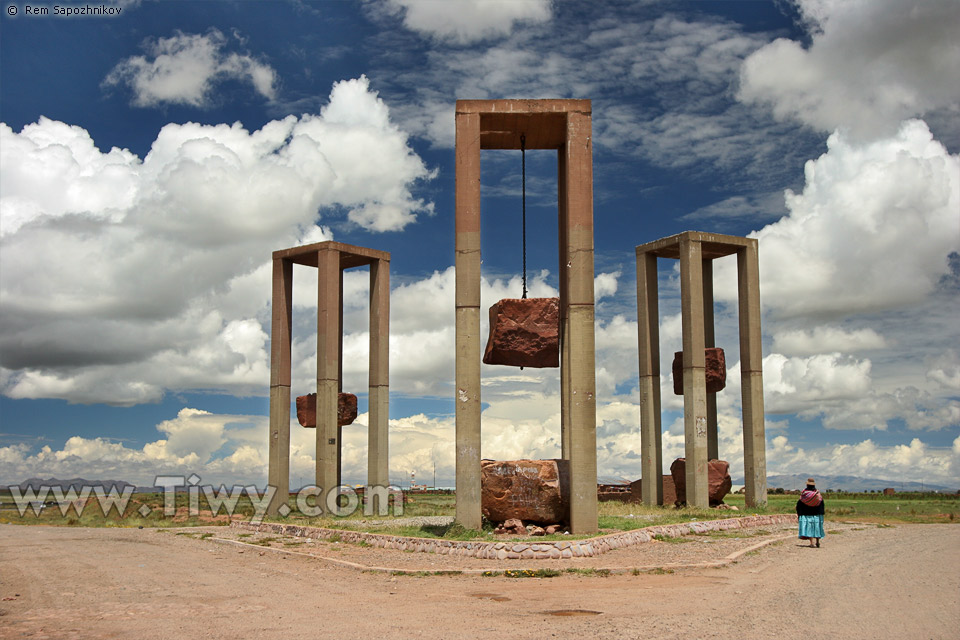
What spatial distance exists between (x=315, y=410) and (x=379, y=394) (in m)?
2.50

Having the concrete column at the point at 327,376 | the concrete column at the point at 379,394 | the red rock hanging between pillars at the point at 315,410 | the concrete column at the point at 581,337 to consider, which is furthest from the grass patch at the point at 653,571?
the concrete column at the point at 379,394

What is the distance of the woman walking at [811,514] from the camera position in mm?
15805

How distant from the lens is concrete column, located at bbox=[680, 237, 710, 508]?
1023 inches

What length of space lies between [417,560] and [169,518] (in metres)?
18.5

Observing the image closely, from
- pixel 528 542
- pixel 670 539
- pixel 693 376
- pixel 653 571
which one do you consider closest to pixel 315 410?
pixel 693 376

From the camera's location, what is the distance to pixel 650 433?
2827 centimetres

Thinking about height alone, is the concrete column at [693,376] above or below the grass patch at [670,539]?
above

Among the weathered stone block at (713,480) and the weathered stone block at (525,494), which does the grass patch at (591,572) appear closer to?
the weathered stone block at (525,494)

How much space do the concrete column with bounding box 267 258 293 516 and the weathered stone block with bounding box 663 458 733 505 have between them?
44.4ft

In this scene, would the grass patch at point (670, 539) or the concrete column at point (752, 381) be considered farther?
the concrete column at point (752, 381)

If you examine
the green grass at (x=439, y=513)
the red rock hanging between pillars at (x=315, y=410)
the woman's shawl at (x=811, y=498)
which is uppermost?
the red rock hanging between pillars at (x=315, y=410)

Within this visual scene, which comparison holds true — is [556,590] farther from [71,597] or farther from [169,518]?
[169,518]

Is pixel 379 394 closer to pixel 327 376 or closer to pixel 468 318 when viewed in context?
pixel 327 376

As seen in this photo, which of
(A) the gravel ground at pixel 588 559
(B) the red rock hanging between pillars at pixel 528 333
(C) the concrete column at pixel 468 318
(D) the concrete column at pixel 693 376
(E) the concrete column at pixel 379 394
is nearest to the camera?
(A) the gravel ground at pixel 588 559
